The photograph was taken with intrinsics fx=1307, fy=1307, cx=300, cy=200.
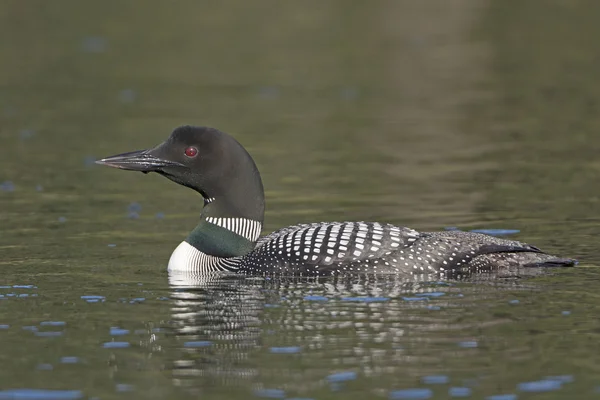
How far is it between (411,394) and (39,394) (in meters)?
1.60

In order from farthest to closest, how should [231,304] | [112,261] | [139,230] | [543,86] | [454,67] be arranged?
[454,67]
[543,86]
[139,230]
[112,261]
[231,304]

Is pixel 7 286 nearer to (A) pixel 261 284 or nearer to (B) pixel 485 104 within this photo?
(A) pixel 261 284

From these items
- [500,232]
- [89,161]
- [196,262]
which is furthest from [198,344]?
[89,161]

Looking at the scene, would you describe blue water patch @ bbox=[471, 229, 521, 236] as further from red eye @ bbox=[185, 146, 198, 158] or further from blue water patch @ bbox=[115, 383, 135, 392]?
blue water patch @ bbox=[115, 383, 135, 392]

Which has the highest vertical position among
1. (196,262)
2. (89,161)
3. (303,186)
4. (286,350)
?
(89,161)

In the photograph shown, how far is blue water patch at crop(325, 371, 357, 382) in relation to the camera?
577 cm

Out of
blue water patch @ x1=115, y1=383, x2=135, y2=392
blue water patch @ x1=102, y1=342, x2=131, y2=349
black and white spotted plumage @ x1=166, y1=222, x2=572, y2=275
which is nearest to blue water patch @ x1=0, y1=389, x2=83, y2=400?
blue water patch @ x1=115, y1=383, x2=135, y2=392

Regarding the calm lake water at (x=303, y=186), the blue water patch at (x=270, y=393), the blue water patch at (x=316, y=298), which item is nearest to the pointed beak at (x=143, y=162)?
the calm lake water at (x=303, y=186)

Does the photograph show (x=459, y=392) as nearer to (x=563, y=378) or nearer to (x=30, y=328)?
(x=563, y=378)

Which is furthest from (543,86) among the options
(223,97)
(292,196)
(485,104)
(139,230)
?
(139,230)

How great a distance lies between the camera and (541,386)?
5613 millimetres

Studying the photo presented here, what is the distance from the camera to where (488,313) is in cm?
686

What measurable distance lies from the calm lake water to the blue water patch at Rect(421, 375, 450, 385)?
16 mm

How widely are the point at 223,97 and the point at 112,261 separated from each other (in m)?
8.09
